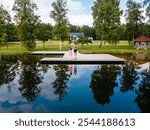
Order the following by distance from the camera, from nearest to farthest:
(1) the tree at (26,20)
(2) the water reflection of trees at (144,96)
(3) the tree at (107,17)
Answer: (2) the water reflection of trees at (144,96) < (1) the tree at (26,20) < (3) the tree at (107,17)

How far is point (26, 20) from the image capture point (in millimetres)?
42844

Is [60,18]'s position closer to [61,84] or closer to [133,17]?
[133,17]

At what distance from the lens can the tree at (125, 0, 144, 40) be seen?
53.2m

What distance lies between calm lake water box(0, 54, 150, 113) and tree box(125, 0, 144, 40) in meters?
40.1

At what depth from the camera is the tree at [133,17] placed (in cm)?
5319

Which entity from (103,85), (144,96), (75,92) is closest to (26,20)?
(103,85)

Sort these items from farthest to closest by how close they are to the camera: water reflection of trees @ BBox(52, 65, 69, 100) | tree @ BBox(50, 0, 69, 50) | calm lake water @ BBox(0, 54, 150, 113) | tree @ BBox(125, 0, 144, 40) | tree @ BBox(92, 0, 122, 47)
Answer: tree @ BBox(125, 0, 144, 40) → tree @ BBox(92, 0, 122, 47) → tree @ BBox(50, 0, 69, 50) → water reflection of trees @ BBox(52, 65, 69, 100) → calm lake water @ BBox(0, 54, 150, 113)

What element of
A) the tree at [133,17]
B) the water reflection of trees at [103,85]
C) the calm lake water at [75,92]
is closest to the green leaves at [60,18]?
the tree at [133,17]

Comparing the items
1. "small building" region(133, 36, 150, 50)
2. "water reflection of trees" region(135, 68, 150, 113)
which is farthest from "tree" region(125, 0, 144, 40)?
"water reflection of trees" region(135, 68, 150, 113)

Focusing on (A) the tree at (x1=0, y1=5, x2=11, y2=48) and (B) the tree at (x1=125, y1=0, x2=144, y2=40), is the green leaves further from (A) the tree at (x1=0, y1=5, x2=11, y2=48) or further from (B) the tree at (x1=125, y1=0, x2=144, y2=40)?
(B) the tree at (x1=125, y1=0, x2=144, y2=40)

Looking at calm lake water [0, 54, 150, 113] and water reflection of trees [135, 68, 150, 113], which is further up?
water reflection of trees [135, 68, 150, 113]

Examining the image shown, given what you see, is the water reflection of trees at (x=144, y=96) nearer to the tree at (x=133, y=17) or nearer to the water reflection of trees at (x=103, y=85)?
the water reflection of trees at (x=103, y=85)

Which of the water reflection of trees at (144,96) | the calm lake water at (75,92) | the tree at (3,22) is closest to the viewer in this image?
the water reflection of trees at (144,96)

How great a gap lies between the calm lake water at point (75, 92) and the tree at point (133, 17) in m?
40.1
